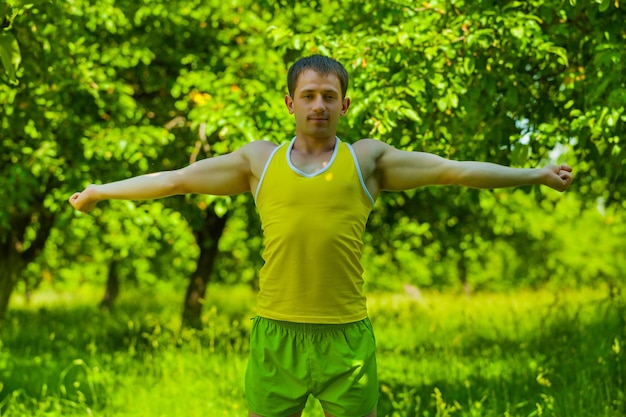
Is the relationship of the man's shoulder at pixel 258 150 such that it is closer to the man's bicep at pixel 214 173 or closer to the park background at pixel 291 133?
the man's bicep at pixel 214 173

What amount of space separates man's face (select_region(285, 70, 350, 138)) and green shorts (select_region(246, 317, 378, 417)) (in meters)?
0.69

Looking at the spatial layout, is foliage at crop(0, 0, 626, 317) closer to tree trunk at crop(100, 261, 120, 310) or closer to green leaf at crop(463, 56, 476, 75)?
green leaf at crop(463, 56, 476, 75)


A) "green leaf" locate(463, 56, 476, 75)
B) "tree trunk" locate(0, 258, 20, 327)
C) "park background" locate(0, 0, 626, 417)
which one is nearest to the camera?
"green leaf" locate(463, 56, 476, 75)

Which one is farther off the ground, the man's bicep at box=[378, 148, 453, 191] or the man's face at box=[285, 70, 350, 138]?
the man's face at box=[285, 70, 350, 138]

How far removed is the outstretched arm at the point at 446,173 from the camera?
2670 mm

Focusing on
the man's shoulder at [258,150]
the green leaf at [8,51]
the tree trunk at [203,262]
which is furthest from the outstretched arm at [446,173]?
the tree trunk at [203,262]

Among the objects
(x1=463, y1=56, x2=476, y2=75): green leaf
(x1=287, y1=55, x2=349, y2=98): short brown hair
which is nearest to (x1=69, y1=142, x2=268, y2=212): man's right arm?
(x1=287, y1=55, x2=349, y2=98): short brown hair

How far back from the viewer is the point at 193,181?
291 cm

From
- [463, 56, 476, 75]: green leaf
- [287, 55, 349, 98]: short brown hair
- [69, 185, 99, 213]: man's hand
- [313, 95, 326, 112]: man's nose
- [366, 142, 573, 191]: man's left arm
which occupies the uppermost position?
[463, 56, 476, 75]: green leaf

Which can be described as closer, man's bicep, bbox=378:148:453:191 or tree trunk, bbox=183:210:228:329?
man's bicep, bbox=378:148:453:191

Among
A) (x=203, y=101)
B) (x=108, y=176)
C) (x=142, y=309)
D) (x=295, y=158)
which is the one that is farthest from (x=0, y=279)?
(x=295, y=158)

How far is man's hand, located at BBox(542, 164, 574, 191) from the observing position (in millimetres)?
2645

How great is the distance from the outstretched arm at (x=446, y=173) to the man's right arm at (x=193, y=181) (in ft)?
1.46

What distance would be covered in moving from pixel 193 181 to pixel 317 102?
1.84 feet
